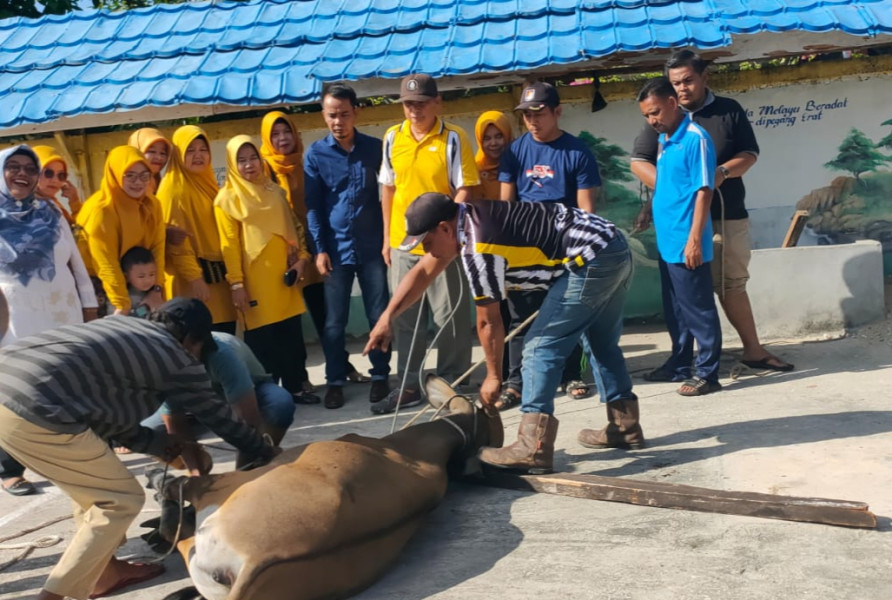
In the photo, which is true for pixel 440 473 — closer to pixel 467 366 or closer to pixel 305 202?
pixel 467 366

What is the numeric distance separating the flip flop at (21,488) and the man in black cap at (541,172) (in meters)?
2.77

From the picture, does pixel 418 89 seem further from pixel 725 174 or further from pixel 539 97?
pixel 725 174

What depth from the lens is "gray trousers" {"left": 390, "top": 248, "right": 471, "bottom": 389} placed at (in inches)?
258

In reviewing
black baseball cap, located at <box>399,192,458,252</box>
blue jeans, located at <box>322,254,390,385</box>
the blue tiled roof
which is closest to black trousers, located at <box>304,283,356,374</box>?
blue jeans, located at <box>322,254,390,385</box>

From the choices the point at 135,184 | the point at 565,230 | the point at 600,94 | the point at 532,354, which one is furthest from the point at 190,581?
the point at 600,94

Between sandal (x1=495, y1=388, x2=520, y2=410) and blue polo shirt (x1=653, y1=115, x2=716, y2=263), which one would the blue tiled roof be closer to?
blue polo shirt (x1=653, y1=115, x2=716, y2=263)

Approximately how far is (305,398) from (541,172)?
2.21 metres

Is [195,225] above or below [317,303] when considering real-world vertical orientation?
above

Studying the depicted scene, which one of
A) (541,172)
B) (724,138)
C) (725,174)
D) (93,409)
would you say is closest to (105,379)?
(93,409)

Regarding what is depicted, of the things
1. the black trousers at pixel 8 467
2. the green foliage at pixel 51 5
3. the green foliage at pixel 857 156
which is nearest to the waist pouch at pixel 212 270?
the black trousers at pixel 8 467

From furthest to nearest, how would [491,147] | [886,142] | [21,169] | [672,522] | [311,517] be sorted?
[886,142], [491,147], [21,169], [672,522], [311,517]

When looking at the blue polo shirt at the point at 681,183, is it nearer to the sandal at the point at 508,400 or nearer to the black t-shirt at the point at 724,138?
the black t-shirt at the point at 724,138

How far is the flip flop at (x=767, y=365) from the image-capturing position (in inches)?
261

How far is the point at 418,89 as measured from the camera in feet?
20.7
